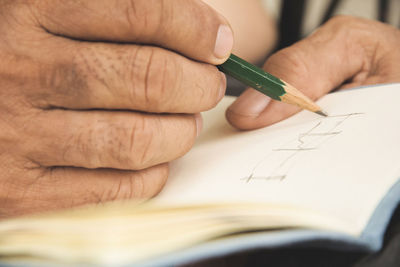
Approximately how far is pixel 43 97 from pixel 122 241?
0.24 m

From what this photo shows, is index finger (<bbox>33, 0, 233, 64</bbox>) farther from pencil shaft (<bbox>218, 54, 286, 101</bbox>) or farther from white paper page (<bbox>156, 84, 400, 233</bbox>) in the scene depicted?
white paper page (<bbox>156, 84, 400, 233</bbox>)

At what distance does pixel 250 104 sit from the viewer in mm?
514

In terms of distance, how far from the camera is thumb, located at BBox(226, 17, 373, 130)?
52 centimetres

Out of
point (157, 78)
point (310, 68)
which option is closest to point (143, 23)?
point (157, 78)

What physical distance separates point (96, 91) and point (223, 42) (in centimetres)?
17

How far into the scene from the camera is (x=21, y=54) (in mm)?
386

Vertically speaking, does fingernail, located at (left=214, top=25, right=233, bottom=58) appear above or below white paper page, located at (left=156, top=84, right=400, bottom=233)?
above

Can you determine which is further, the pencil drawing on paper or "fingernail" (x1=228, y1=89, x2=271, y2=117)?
"fingernail" (x1=228, y1=89, x2=271, y2=117)

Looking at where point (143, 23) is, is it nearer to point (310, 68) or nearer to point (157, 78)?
point (157, 78)

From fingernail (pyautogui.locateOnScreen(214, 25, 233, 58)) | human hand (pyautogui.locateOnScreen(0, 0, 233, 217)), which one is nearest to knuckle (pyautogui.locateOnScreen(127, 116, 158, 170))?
human hand (pyautogui.locateOnScreen(0, 0, 233, 217))

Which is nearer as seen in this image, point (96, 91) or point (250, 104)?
point (96, 91)

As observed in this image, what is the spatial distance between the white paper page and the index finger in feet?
0.48

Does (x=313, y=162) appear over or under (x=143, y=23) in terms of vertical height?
under

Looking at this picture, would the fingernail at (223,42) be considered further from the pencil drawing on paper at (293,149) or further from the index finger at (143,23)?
the pencil drawing on paper at (293,149)
